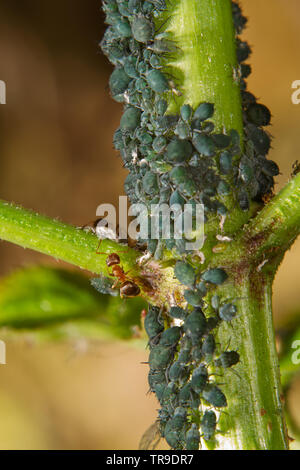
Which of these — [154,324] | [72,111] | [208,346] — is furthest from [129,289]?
[72,111]

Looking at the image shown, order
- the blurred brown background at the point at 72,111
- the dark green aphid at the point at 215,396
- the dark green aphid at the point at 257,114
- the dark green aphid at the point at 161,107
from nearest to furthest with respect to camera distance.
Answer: the dark green aphid at the point at 215,396 < the dark green aphid at the point at 161,107 < the dark green aphid at the point at 257,114 < the blurred brown background at the point at 72,111

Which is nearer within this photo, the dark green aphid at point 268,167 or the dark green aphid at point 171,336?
the dark green aphid at point 171,336

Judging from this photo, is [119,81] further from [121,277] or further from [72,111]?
[72,111]

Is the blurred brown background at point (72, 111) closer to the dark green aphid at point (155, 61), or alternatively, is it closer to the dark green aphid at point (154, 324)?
the dark green aphid at point (154, 324)

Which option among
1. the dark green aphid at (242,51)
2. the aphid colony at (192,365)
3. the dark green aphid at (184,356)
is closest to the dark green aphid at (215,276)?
the aphid colony at (192,365)

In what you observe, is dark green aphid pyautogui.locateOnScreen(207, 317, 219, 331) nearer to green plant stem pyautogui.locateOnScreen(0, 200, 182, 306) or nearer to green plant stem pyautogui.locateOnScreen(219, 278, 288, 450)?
green plant stem pyautogui.locateOnScreen(219, 278, 288, 450)
